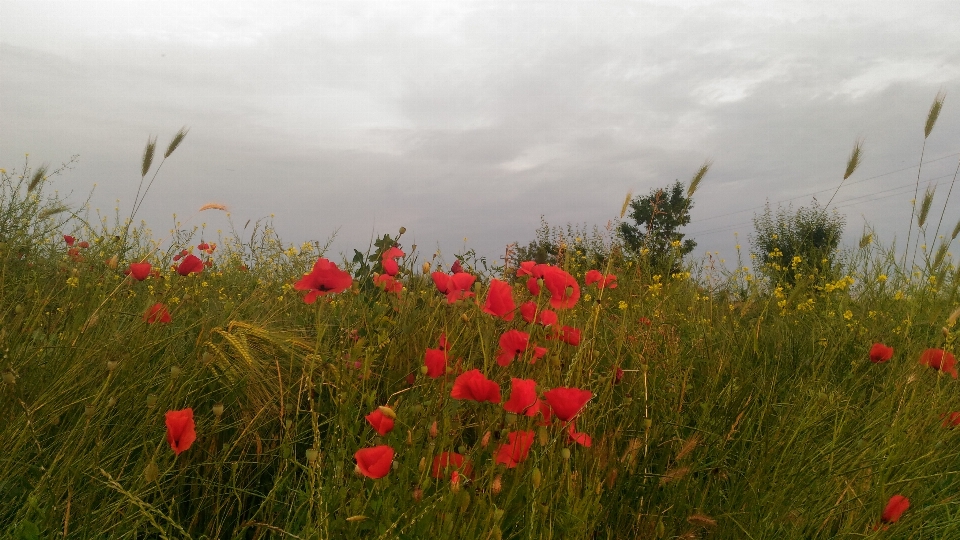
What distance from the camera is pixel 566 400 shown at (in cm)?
128

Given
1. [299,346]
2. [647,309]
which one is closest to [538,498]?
[299,346]

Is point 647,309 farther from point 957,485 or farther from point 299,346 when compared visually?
point 299,346

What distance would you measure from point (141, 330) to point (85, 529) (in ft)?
2.28

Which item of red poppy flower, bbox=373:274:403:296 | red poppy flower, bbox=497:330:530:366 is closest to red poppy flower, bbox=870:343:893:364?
red poppy flower, bbox=497:330:530:366

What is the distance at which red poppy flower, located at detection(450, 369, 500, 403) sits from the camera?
129 centimetres

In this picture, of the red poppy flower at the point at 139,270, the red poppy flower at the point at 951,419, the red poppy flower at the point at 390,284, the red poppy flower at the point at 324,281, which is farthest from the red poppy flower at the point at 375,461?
the red poppy flower at the point at 951,419

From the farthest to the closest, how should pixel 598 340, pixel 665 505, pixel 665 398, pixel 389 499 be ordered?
pixel 598 340 < pixel 665 398 < pixel 665 505 < pixel 389 499

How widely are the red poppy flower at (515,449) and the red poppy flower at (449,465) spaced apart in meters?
0.07

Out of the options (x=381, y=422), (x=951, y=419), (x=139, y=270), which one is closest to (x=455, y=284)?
(x=381, y=422)

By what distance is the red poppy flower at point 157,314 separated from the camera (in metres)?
1.91

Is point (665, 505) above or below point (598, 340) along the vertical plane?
below

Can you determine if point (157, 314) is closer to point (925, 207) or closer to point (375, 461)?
point (375, 461)

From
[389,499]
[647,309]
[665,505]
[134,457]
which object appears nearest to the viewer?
[389,499]

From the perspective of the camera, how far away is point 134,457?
5.90 ft
